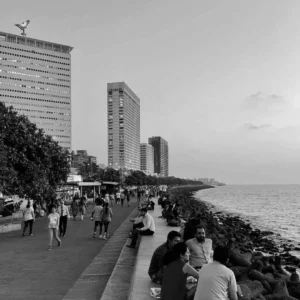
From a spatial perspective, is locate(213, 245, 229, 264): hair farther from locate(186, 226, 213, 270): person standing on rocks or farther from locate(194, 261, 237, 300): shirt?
locate(186, 226, 213, 270): person standing on rocks

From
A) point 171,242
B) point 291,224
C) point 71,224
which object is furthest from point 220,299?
point 291,224

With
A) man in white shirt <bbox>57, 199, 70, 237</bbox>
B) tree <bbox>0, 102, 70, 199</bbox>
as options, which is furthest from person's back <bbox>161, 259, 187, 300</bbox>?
tree <bbox>0, 102, 70, 199</bbox>

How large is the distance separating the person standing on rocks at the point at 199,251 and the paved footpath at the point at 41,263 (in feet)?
9.55

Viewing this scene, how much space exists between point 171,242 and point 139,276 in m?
1.17

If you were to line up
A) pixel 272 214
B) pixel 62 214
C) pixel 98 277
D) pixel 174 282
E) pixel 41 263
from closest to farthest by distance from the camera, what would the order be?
pixel 174 282
pixel 98 277
pixel 41 263
pixel 62 214
pixel 272 214

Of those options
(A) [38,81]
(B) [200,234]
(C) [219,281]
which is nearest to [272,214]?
(B) [200,234]

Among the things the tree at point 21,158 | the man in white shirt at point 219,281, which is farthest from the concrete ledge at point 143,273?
the tree at point 21,158

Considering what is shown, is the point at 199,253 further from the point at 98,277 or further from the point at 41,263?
the point at 41,263

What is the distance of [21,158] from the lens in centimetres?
1833

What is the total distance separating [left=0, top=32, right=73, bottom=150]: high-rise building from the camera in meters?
175

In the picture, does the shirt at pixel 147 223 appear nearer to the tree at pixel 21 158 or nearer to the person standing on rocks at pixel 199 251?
the person standing on rocks at pixel 199 251

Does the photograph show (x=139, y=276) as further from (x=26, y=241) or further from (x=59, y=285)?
(x=26, y=241)

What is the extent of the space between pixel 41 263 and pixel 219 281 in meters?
7.10

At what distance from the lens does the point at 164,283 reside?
15.9ft
